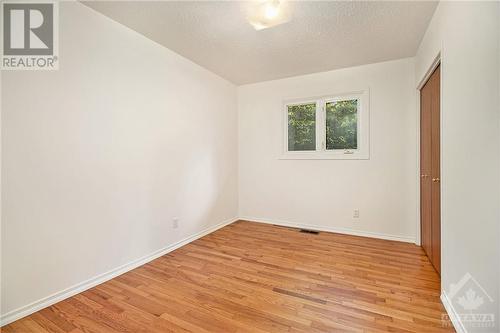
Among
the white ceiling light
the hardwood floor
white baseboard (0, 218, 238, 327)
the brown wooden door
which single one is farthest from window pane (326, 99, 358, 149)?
white baseboard (0, 218, 238, 327)

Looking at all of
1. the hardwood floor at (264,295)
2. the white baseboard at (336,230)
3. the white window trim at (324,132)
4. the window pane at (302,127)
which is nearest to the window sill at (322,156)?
the white window trim at (324,132)

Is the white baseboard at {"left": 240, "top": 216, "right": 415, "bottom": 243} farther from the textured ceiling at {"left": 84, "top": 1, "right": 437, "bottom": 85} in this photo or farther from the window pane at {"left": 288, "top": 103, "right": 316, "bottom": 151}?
the textured ceiling at {"left": 84, "top": 1, "right": 437, "bottom": 85}

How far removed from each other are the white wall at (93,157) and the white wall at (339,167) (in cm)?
129

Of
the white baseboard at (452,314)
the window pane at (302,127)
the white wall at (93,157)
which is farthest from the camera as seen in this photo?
the window pane at (302,127)

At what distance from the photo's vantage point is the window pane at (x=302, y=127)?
3941 mm

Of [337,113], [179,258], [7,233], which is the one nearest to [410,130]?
[337,113]

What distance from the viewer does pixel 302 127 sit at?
4.02m

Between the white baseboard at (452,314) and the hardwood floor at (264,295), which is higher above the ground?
the white baseboard at (452,314)

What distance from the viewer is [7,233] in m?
1.67

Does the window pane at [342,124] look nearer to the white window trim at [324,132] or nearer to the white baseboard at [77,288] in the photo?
the white window trim at [324,132]

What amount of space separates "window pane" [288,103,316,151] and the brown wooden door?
149 cm

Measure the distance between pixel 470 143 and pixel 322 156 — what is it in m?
2.39

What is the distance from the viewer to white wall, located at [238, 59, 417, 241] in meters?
3.27

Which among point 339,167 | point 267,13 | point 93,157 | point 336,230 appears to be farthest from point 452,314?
point 93,157
